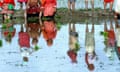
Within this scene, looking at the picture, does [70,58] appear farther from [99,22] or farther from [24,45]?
[99,22]

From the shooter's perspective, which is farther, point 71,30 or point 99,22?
point 99,22

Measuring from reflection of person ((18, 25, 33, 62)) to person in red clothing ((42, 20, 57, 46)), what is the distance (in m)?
0.65

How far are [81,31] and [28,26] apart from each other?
2.62 m

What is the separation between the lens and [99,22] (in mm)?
23703

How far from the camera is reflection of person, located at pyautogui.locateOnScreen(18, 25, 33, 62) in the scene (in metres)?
15.2

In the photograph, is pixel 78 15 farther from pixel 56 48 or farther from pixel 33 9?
pixel 56 48

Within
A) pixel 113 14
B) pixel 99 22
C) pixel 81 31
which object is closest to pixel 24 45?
pixel 81 31

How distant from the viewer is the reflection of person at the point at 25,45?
15.2 metres

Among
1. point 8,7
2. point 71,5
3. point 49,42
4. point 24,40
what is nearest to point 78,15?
point 71,5

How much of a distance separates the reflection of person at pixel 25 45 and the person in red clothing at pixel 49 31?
2.12 ft

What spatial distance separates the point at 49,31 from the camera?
19.9 m

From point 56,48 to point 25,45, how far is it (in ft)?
3.44

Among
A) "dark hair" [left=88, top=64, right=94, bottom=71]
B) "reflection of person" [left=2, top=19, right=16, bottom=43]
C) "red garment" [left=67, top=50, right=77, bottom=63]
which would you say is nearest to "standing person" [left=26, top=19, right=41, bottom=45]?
"reflection of person" [left=2, top=19, right=16, bottom=43]

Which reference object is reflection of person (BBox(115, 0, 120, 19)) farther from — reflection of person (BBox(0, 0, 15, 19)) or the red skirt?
reflection of person (BBox(0, 0, 15, 19))
